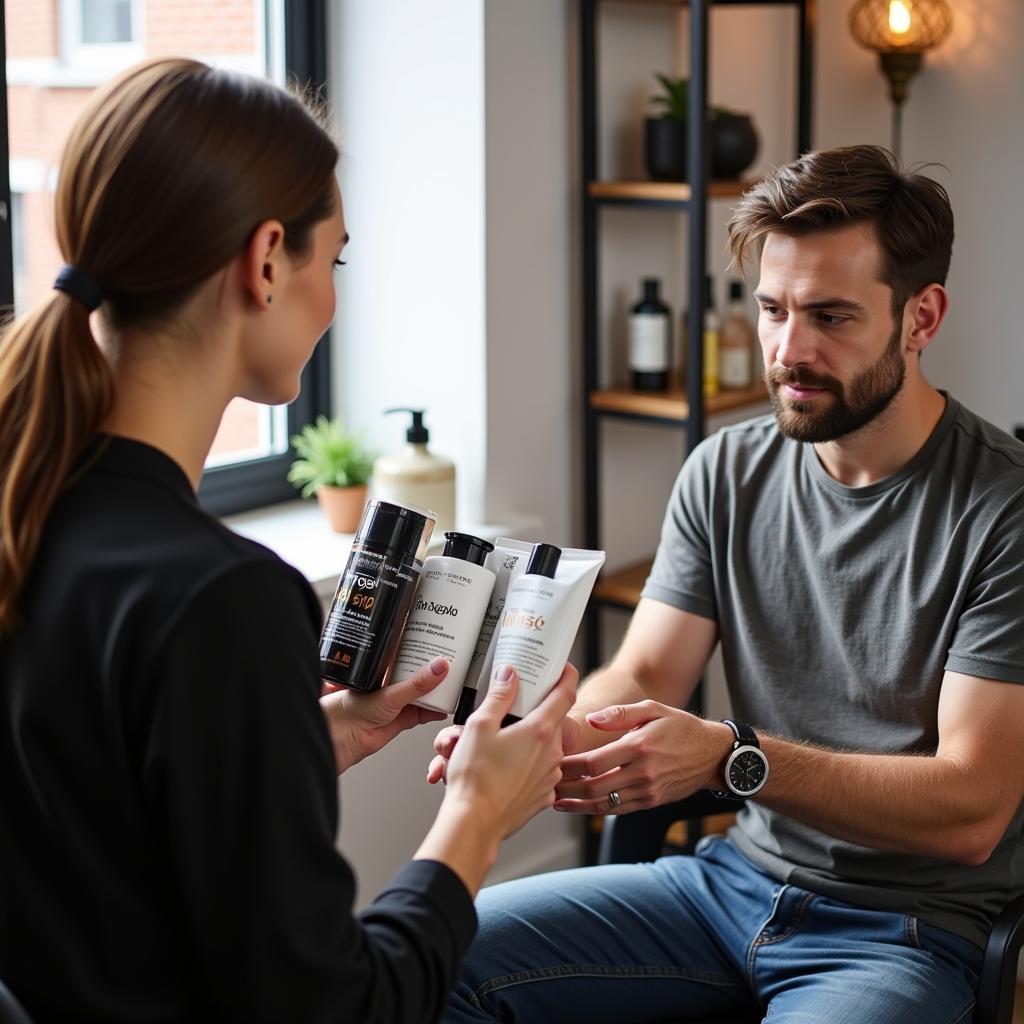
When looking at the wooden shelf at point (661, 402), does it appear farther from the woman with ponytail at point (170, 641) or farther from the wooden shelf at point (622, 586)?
the woman with ponytail at point (170, 641)

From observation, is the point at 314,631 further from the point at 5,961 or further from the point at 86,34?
the point at 86,34

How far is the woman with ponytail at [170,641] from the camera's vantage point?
85 centimetres

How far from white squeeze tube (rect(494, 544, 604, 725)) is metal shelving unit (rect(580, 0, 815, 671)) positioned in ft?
4.12

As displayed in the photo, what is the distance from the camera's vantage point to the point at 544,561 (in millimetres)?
1197

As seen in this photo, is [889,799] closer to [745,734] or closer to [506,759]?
[745,734]

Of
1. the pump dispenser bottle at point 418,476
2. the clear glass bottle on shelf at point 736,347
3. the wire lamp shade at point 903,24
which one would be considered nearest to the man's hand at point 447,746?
the pump dispenser bottle at point 418,476

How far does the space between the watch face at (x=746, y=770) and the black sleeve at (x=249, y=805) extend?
2.13 feet

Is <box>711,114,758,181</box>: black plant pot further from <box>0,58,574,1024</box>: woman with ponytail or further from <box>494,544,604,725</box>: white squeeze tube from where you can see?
<box>0,58,574,1024</box>: woman with ponytail

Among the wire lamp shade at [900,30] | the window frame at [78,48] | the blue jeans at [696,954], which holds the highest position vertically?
the wire lamp shade at [900,30]

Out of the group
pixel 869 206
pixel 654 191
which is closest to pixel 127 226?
pixel 869 206

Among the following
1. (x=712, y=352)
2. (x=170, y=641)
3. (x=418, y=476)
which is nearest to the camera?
(x=170, y=641)

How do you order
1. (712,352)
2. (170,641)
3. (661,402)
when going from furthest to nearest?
(712,352), (661,402), (170,641)

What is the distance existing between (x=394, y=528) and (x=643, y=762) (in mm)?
377

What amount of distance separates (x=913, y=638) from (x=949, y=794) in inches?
7.7
